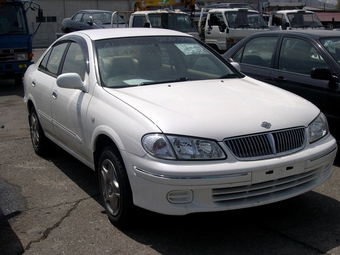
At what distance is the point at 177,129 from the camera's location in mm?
3729

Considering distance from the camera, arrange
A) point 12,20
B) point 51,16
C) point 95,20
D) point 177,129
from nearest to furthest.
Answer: point 177,129 < point 12,20 < point 95,20 < point 51,16

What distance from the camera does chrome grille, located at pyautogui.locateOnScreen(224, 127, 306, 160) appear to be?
3.76 m

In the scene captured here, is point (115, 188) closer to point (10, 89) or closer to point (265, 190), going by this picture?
→ point (265, 190)

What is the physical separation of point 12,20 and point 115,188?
9868 millimetres

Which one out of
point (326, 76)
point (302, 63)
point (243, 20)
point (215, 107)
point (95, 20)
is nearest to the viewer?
point (215, 107)

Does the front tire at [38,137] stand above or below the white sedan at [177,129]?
below

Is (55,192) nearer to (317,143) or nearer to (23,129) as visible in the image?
(317,143)

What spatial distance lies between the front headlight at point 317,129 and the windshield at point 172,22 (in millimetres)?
13449

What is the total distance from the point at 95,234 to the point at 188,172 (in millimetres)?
1110

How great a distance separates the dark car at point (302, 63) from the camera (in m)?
5.89

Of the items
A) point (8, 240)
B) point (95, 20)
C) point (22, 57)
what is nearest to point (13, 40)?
point (22, 57)

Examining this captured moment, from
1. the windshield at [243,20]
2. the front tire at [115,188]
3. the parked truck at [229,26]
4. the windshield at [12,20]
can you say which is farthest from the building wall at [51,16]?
the front tire at [115,188]

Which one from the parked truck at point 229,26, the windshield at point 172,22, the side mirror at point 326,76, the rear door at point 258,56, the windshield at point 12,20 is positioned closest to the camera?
the side mirror at point 326,76

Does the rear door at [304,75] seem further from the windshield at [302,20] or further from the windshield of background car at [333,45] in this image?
the windshield at [302,20]
